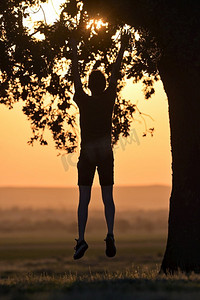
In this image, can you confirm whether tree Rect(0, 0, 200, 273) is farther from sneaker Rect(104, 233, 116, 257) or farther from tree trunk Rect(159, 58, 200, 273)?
sneaker Rect(104, 233, 116, 257)

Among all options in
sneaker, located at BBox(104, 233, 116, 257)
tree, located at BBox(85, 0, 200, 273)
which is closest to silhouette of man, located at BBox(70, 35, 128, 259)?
sneaker, located at BBox(104, 233, 116, 257)

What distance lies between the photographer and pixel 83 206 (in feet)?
43.1

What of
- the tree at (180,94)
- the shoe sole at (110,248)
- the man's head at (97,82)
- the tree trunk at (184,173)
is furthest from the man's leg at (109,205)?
the tree trunk at (184,173)

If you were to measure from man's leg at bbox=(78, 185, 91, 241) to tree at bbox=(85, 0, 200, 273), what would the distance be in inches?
127

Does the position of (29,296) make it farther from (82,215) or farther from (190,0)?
(190,0)

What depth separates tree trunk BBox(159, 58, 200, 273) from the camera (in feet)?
51.8

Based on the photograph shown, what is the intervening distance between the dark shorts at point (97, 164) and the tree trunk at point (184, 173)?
3.67 m

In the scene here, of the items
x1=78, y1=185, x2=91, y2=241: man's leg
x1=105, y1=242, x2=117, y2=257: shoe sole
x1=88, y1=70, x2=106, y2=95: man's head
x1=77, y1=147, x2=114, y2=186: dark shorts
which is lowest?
x1=105, y1=242, x2=117, y2=257: shoe sole

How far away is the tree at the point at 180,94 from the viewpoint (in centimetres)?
1502

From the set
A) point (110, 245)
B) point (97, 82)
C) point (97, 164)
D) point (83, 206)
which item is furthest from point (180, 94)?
point (110, 245)

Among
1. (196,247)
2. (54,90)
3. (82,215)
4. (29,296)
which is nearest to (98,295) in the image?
(29,296)

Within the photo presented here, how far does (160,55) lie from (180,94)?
3.69 ft

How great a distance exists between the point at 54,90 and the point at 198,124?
697 cm

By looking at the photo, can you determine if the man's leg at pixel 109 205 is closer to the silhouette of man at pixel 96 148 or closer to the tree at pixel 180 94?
the silhouette of man at pixel 96 148
